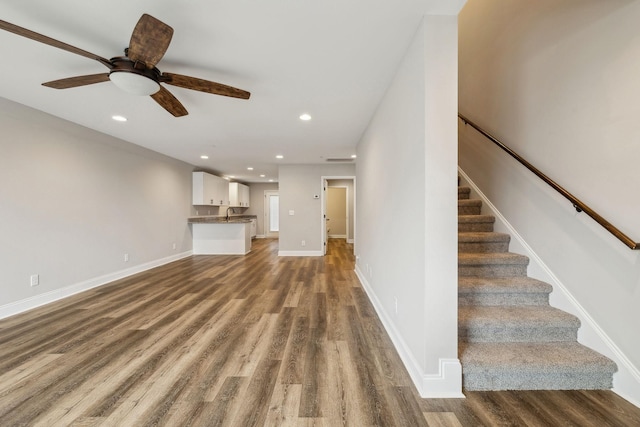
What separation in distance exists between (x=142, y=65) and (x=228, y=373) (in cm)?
220

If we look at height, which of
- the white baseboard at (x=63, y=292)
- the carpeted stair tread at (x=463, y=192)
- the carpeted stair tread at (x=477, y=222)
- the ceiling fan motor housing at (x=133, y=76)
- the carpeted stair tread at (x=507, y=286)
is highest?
the ceiling fan motor housing at (x=133, y=76)

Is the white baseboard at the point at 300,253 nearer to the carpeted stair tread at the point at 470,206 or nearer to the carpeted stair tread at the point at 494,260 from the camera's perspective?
the carpeted stair tread at the point at 470,206

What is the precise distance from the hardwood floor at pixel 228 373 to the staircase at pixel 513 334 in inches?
3.5

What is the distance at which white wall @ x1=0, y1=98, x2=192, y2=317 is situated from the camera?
2.66 m

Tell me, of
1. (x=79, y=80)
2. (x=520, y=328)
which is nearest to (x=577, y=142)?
(x=520, y=328)

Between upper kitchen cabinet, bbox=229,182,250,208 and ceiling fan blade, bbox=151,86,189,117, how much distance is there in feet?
19.6

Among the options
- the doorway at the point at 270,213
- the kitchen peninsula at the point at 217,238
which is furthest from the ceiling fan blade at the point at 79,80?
the doorway at the point at 270,213

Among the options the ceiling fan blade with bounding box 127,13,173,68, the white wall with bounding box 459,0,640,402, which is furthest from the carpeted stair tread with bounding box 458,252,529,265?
the ceiling fan blade with bounding box 127,13,173,68

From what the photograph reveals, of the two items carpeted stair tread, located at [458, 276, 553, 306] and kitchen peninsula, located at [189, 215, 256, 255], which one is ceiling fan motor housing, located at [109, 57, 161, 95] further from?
kitchen peninsula, located at [189, 215, 256, 255]

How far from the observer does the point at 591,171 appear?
5.45 feet

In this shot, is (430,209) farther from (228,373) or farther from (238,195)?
(238,195)

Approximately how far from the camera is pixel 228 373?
1.67 metres

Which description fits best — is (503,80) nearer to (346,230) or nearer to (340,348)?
(340,348)

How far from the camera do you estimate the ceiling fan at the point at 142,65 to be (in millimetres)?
1291
